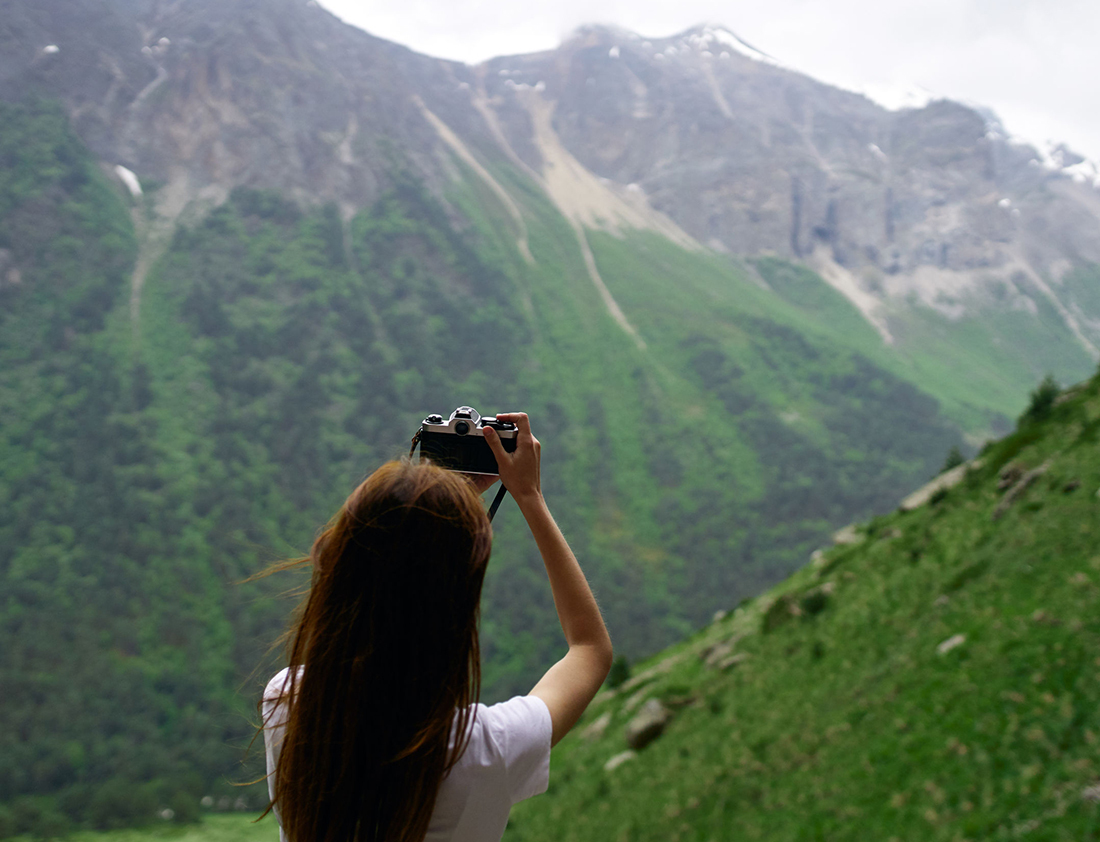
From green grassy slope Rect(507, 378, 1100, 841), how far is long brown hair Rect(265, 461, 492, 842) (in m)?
8.40

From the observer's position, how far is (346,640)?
2371mm

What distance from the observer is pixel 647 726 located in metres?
21.6

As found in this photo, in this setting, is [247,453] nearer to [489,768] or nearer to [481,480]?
[481,480]

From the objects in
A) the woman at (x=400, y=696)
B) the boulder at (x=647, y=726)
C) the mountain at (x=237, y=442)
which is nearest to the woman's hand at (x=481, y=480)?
the woman at (x=400, y=696)

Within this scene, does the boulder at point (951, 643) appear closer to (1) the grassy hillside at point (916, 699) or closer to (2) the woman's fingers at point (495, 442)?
(1) the grassy hillside at point (916, 699)

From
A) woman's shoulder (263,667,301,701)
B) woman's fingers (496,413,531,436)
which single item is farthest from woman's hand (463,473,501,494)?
woman's shoulder (263,667,301,701)

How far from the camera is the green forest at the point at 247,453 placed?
10388 centimetres

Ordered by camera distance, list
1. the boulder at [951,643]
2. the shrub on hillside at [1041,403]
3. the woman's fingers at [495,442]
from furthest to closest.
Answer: the shrub on hillside at [1041,403], the boulder at [951,643], the woman's fingers at [495,442]

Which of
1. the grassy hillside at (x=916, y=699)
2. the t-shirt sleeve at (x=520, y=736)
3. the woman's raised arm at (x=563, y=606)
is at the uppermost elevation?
the woman's raised arm at (x=563, y=606)

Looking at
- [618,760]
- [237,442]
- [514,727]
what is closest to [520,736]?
[514,727]

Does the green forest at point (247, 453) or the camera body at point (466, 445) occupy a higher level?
the camera body at point (466, 445)

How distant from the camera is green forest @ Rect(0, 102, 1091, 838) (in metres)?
104

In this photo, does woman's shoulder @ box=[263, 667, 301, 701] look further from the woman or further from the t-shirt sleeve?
the t-shirt sleeve

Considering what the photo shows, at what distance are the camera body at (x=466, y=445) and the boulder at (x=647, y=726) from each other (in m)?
20.7
